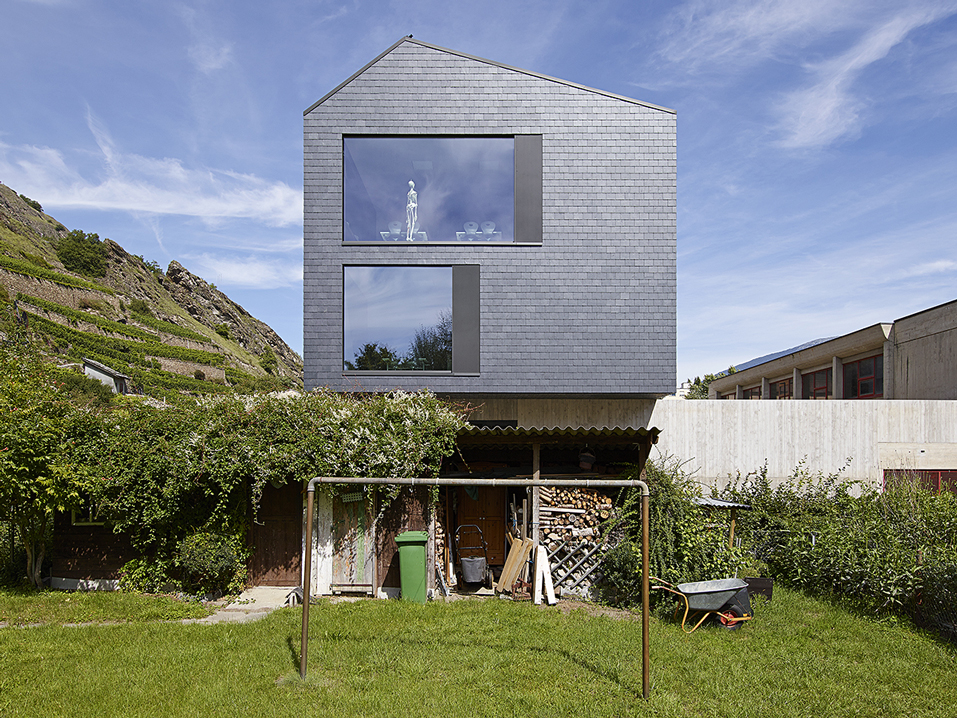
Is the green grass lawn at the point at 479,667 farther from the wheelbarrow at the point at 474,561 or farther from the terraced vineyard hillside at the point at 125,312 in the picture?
the terraced vineyard hillside at the point at 125,312

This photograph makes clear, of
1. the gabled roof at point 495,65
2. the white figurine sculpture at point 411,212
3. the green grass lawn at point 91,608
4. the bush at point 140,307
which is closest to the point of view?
the green grass lawn at point 91,608

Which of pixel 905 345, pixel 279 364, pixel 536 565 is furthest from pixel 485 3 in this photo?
pixel 279 364

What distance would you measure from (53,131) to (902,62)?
31613 millimetres

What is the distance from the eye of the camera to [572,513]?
388 inches

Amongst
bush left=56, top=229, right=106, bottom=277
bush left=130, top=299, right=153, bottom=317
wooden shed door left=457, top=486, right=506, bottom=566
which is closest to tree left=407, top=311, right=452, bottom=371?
wooden shed door left=457, top=486, right=506, bottom=566

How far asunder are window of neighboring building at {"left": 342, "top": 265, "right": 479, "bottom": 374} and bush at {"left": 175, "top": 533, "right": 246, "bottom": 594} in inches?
193

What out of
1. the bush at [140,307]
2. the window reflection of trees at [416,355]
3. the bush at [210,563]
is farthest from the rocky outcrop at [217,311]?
the bush at [210,563]

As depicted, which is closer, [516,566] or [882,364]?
[516,566]

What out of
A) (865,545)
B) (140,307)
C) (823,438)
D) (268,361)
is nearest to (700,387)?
(823,438)

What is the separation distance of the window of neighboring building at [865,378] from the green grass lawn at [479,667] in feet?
40.5

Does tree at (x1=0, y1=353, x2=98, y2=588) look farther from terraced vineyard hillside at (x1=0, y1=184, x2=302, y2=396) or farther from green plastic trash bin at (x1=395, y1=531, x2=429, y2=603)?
terraced vineyard hillside at (x1=0, y1=184, x2=302, y2=396)

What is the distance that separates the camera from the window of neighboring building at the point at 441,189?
13289 mm

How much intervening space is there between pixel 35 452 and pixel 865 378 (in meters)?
21.8

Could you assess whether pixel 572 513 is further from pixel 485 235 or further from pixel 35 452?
pixel 35 452
